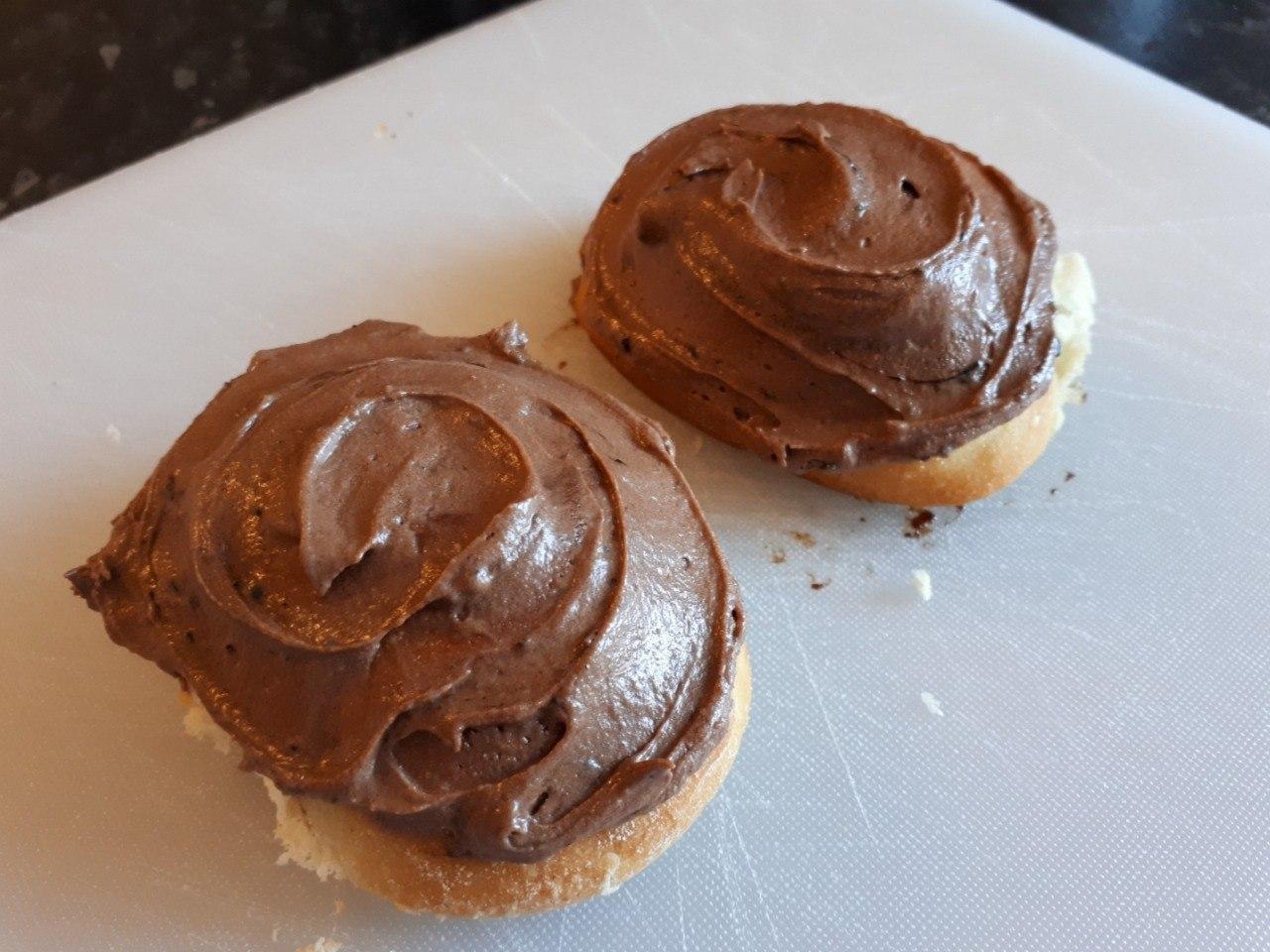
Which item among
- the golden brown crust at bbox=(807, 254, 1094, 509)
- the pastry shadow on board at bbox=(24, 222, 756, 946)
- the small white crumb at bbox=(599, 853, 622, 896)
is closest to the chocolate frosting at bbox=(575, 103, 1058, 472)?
the golden brown crust at bbox=(807, 254, 1094, 509)

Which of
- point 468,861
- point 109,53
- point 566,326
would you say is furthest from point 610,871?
point 109,53

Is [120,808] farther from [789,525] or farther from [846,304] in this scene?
[846,304]

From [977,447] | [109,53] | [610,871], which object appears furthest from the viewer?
[109,53]

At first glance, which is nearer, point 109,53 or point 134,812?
point 134,812

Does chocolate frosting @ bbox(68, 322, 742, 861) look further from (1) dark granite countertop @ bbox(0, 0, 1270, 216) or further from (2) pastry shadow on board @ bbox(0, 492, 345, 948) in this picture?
(1) dark granite countertop @ bbox(0, 0, 1270, 216)

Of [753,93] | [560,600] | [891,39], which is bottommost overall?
[560,600]

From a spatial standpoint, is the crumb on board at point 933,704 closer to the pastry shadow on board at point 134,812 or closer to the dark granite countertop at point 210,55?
the pastry shadow on board at point 134,812

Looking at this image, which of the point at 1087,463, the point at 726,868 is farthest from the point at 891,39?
the point at 726,868

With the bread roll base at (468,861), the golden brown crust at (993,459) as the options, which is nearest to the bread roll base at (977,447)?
the golden brown crust at (993,459)

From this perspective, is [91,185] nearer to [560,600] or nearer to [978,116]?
[560,600]
